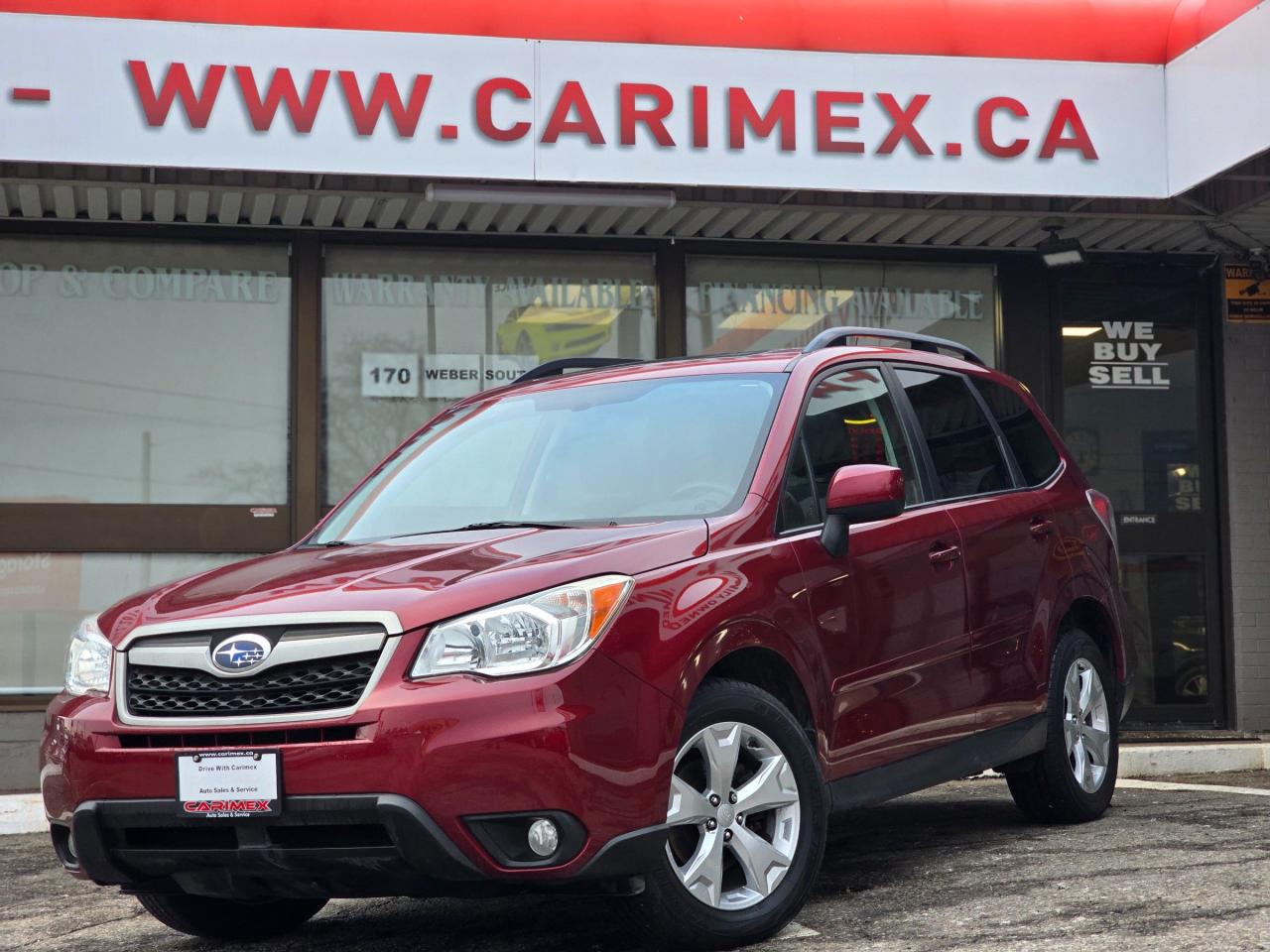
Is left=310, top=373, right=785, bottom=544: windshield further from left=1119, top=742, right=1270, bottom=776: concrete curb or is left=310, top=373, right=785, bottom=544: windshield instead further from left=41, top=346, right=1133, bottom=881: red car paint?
left=1119, top=742, right=1270, bottom=776: concrete curb

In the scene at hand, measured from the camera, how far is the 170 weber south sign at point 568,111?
9055mm

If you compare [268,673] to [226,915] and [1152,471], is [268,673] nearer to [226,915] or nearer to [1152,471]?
[226,915]

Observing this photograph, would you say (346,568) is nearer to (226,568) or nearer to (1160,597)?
(226,568)

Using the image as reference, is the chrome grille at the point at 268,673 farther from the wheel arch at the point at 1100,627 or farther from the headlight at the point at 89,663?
the wheel arch at the point at 1100,627

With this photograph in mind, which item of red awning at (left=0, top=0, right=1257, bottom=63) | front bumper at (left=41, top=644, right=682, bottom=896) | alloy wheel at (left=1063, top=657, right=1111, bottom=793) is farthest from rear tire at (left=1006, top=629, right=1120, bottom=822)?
A: red awning at (left=0, top=0, right=1257, bottom=63)

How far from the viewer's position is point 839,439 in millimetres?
5461

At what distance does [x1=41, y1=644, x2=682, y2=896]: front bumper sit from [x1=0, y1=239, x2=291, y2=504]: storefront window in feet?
22.1

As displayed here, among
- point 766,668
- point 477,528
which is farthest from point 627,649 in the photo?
point 477,528

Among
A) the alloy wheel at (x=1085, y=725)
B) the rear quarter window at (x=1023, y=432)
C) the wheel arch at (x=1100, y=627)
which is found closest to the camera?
the alloy wheel at (x=1085, y=725)

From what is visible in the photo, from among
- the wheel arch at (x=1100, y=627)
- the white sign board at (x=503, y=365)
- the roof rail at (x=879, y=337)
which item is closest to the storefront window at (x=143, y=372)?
the white sign board at (x=503, y=365)

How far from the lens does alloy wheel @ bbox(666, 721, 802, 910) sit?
4297mm

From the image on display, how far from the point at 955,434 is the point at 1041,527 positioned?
534 millimetres

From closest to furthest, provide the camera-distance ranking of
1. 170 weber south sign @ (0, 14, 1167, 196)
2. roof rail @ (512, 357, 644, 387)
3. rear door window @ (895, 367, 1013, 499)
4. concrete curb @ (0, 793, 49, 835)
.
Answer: rear door window @ (895, 367, 1013, 499) < roof rail @ (512, 357, 644, 387) < concrete curb @ (0, 793, 49, 835) < 170 weber south sign @ (0, 14, 1167, 196)

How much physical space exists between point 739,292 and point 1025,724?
594 cm
